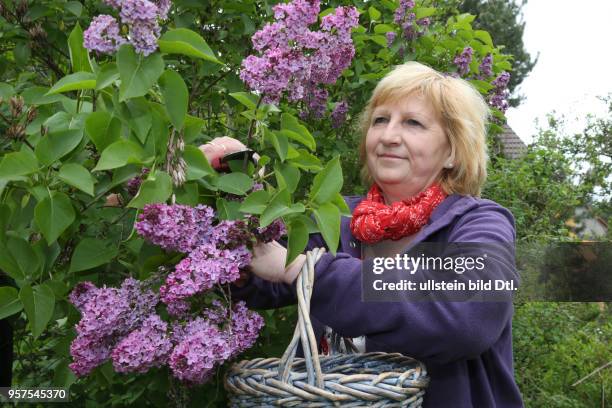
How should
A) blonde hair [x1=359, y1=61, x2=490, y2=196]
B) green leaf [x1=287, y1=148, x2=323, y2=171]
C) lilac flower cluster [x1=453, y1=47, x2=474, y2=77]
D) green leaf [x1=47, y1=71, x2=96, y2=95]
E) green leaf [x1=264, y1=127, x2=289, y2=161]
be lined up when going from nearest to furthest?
green leaf [x1=47, y1=71, x2=96, y2=95] → green leaf [x1=264, y1=127, x2=289, y2=161] → green leaf [x1=287, y1=148, x2=323, y2=171] → blonde hair [x1=359, y1=61, x2=490, y2=196] → lilac flower cluster [x1=453, y1=47, x2=474, y2=77]

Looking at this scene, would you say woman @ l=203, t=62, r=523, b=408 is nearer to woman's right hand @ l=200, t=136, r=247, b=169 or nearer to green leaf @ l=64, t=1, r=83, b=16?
woman's right hand @ l=200, t=136, r=247, b=169

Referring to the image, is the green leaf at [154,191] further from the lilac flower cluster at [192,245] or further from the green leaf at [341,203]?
the green leaf at [341,203]

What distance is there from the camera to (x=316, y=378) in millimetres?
1279

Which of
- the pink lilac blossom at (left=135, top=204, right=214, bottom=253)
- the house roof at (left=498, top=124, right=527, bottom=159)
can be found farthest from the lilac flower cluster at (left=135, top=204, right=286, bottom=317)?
the house roof at (left=498, top=124, right=527, bottom=159)

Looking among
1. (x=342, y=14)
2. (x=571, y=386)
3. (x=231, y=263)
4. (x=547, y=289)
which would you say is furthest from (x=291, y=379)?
(x=571, y=386)

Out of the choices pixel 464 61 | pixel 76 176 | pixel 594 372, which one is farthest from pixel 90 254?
pixel 594 372

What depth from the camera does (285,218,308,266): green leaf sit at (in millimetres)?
1322

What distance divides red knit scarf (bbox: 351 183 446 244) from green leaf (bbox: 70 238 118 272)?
670 millimetres

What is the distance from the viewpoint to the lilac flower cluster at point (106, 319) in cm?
123

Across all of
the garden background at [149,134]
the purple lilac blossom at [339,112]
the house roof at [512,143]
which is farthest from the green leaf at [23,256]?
the house roof at [512,143]

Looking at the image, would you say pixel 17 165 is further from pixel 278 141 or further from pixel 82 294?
pixel 278 141

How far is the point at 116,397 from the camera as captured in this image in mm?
2219

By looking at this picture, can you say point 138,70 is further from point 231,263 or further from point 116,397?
point 116,397

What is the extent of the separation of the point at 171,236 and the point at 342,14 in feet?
2.30
